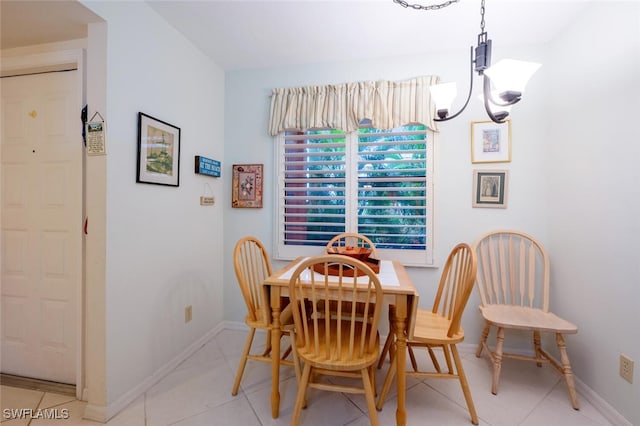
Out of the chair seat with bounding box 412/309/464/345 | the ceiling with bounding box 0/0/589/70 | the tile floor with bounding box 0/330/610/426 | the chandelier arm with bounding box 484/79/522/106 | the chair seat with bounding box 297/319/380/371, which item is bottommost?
the tile floor with bounding box 0/330/610/426

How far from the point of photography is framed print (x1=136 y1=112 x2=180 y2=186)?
66.8 inches

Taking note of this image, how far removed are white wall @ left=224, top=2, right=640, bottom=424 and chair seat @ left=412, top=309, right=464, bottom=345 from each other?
1.84 ft

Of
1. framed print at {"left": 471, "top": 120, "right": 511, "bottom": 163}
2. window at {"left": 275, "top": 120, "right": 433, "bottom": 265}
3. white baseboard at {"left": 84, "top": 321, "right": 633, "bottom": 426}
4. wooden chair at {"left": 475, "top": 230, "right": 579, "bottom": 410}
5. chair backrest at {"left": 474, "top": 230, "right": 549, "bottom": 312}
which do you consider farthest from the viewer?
window at {"left": 275, "top": 120, "right": 433, "bottom": 265}

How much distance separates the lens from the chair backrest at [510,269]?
2064mm

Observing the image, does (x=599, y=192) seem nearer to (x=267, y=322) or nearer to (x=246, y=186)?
(x=267, y=322)

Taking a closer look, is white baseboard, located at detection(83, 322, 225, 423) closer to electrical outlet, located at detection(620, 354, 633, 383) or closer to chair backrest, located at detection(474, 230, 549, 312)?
chair backrest, located at detection(474, 230, 549, 312)

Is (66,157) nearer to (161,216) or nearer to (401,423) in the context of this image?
(161,216)

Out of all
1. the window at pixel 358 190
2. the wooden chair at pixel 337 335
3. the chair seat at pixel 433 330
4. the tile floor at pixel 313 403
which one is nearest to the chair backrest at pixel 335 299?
the wooden chair at pixel 337 335

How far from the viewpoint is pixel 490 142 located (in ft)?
7.18

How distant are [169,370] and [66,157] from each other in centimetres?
163

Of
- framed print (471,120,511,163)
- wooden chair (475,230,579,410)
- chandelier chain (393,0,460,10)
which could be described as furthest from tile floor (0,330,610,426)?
chandelier chain (393,0,460,10)

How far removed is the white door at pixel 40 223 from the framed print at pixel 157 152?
37cm

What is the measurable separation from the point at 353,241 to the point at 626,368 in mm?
1777

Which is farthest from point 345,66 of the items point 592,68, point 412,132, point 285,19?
point 592,68
